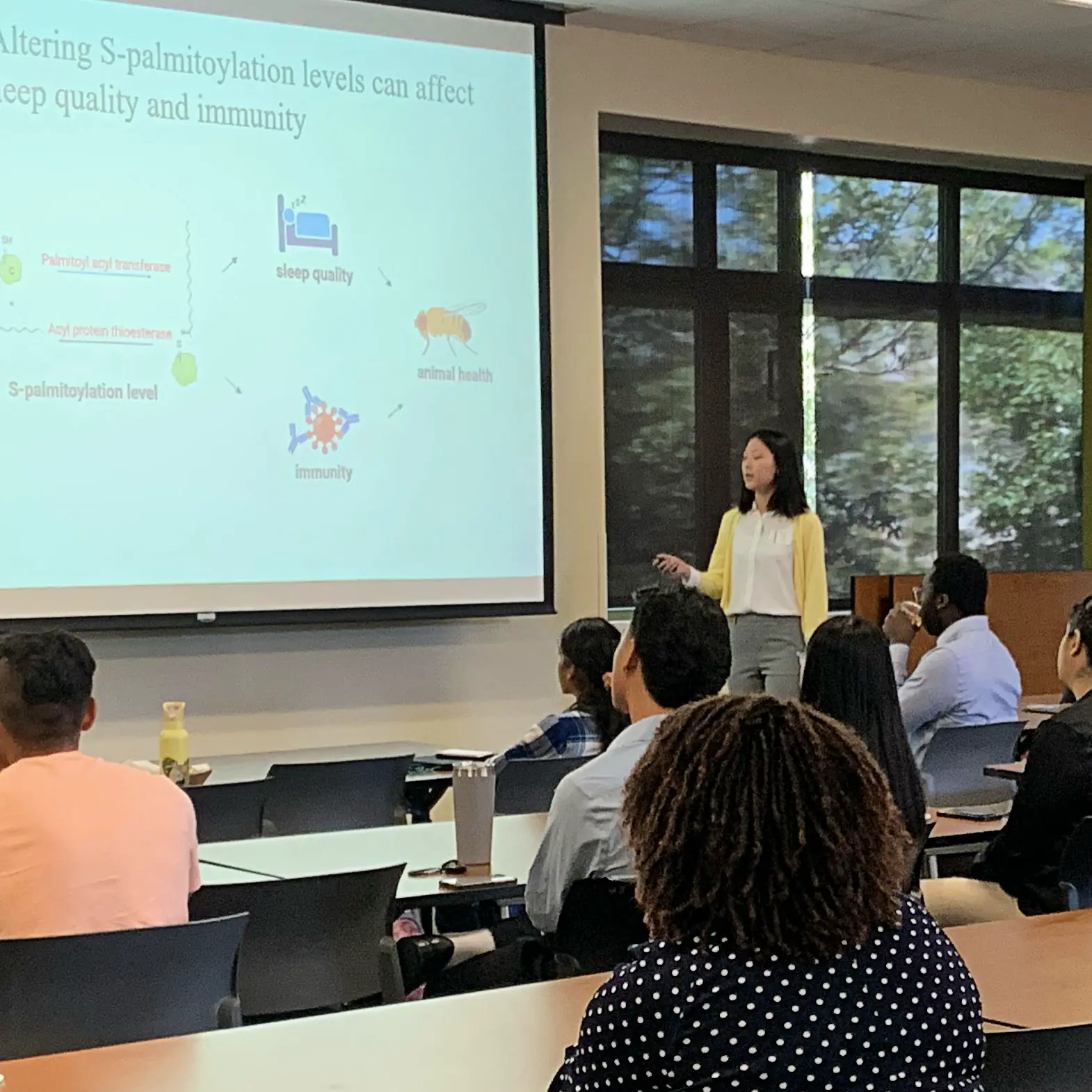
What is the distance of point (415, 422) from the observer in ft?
21.0

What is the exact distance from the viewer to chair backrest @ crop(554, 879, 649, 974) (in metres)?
2.80

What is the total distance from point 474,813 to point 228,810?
1.17m

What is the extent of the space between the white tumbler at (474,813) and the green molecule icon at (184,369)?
122 inches

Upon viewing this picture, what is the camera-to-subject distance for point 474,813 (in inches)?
123

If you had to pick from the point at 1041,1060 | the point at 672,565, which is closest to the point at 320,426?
the point at 672,565

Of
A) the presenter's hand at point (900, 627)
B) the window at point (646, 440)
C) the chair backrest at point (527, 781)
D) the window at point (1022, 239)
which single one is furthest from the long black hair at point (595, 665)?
the window at point (1022, 239)

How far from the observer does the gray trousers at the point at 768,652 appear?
6.61m

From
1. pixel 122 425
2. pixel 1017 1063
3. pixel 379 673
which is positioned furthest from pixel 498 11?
pixel 1017 1063

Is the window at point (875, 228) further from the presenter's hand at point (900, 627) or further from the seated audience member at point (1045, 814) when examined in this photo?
the seated audience member at point (1045, 814)

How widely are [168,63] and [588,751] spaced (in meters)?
3.04

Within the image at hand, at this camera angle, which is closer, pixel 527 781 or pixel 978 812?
pixel 978 812

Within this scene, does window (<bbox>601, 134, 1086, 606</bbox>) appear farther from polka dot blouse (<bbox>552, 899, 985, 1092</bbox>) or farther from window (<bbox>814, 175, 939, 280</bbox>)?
polka dot blouse (<bbox>552, 899, 985, 1092</bbox>)

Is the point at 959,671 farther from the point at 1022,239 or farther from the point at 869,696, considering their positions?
the point at 1022,239

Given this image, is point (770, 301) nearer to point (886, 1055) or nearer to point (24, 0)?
point (24, 0)
